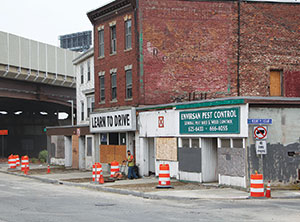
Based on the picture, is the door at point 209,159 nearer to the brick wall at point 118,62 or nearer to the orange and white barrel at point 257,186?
the orange and white barrel at point 257,186

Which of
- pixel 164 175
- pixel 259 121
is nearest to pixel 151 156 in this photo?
pixel 164 175

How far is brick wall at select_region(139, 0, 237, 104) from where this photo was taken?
106ft

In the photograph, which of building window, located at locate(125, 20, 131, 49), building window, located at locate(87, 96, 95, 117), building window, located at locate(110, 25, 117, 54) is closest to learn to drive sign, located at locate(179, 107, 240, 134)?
building window, located at locate(125, 20, 131, 49)

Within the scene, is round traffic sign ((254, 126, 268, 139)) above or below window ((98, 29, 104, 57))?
below

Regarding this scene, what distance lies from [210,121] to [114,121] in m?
10.5

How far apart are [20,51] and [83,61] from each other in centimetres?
1210

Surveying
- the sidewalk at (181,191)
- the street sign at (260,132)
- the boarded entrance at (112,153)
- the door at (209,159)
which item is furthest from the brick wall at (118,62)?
the street sign at (260,132)

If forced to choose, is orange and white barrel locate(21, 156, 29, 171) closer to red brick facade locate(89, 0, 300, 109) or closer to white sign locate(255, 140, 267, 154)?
red brick facade locate(89, 0, 300, 109)

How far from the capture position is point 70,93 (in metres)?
66.4

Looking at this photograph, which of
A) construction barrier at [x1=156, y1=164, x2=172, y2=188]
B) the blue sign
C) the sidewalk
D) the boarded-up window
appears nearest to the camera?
the sidewalk

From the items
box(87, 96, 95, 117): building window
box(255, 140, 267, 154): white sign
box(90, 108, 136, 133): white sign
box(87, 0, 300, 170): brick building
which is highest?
box(87, 0, 300, 170): brick building

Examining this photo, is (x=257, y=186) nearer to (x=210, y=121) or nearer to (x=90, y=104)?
(x=210, y=121)

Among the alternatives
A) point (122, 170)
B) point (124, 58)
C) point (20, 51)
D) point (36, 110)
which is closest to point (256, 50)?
point (124, 58)

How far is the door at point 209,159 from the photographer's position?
2551cm
